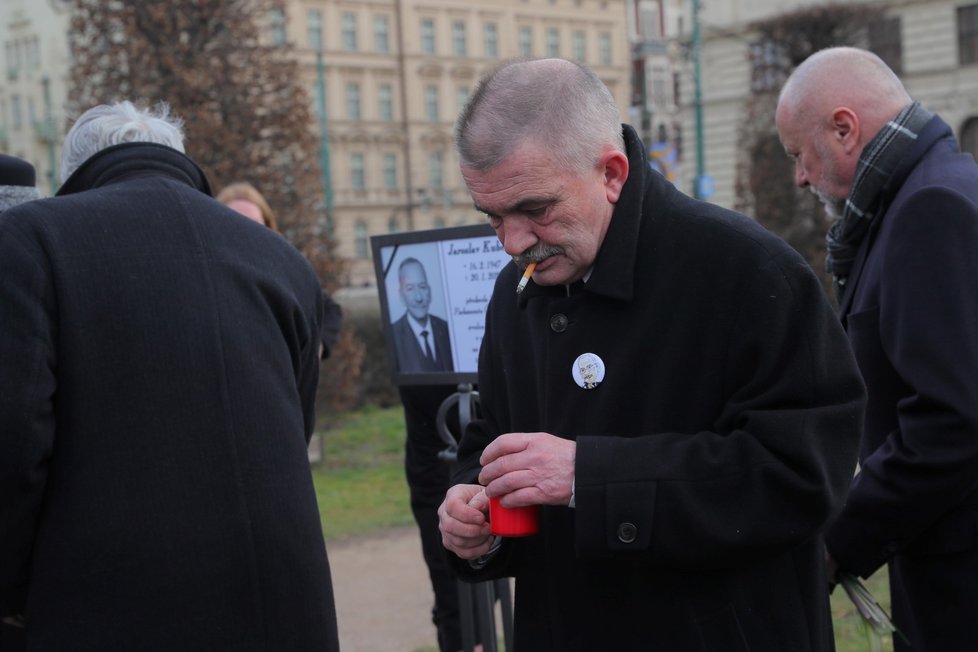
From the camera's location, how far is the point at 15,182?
3646 millimetres

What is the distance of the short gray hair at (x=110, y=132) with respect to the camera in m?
3.11

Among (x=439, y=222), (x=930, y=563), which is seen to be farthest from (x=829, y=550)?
(x=439, y=222)

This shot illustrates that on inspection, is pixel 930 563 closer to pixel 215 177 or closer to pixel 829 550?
pixel 829 550

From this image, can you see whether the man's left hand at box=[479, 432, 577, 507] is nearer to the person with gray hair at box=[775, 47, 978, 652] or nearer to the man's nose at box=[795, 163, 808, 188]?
the person with gray hair at box=[775, 47, 978, 652]

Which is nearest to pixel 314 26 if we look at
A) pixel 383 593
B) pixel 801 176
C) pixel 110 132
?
pixel 383 593

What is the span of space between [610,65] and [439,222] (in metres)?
17.2

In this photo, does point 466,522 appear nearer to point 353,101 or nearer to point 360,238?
point 360,238

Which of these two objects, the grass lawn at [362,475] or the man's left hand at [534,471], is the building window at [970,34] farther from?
the man's left hand at [534,471]

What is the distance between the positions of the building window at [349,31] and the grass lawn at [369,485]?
5816cm

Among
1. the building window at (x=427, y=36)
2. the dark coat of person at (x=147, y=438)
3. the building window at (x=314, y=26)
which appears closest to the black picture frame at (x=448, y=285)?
the dark coat of person at (x=147, y=438)

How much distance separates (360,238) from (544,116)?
67652mm

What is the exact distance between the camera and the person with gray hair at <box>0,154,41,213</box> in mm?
3404

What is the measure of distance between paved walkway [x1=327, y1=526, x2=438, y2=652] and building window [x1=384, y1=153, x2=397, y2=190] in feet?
213

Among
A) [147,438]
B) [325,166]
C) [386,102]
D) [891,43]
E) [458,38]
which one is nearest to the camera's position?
[147,438]
